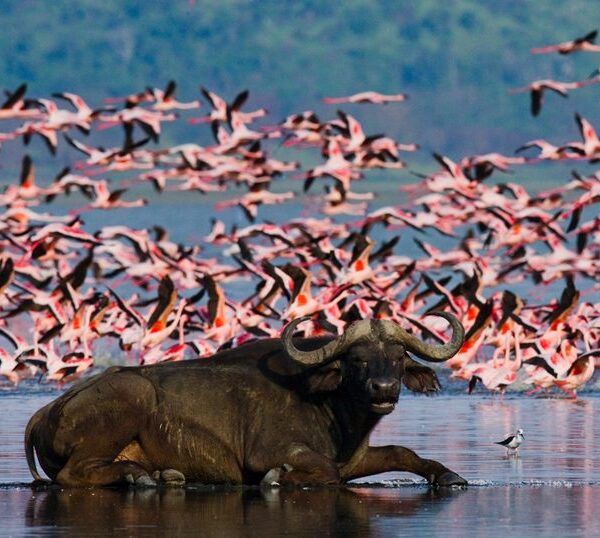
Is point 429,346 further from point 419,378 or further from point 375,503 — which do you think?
point 375,503

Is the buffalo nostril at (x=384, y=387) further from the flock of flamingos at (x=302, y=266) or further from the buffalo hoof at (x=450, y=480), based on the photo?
the flock of flamingos at (x=302, y=266)

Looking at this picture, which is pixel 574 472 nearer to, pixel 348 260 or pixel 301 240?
pixel 348 260

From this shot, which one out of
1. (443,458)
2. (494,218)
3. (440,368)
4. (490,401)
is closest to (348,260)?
(440,368)

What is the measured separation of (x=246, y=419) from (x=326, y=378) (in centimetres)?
61

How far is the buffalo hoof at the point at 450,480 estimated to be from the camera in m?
15.2

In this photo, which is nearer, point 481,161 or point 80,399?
point 80,399

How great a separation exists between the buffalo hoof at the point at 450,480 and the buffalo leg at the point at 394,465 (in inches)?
1.3

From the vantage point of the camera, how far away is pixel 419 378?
15922 mm

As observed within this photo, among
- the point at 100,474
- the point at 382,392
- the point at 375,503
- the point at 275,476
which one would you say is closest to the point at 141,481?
the point at 100,474

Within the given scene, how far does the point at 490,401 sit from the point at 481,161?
52.9 feet

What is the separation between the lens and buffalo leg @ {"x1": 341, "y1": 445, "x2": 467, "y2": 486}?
606 inches

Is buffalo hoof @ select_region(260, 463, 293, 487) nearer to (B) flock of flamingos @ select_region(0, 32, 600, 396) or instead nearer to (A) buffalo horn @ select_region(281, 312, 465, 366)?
(A) buffalo horn @ select_region(281, 312, 465, 366)

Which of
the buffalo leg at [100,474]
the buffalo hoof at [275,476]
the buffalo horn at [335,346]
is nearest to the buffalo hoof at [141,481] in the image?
the buffalo leg at [100,474]

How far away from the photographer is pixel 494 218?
129 ft
